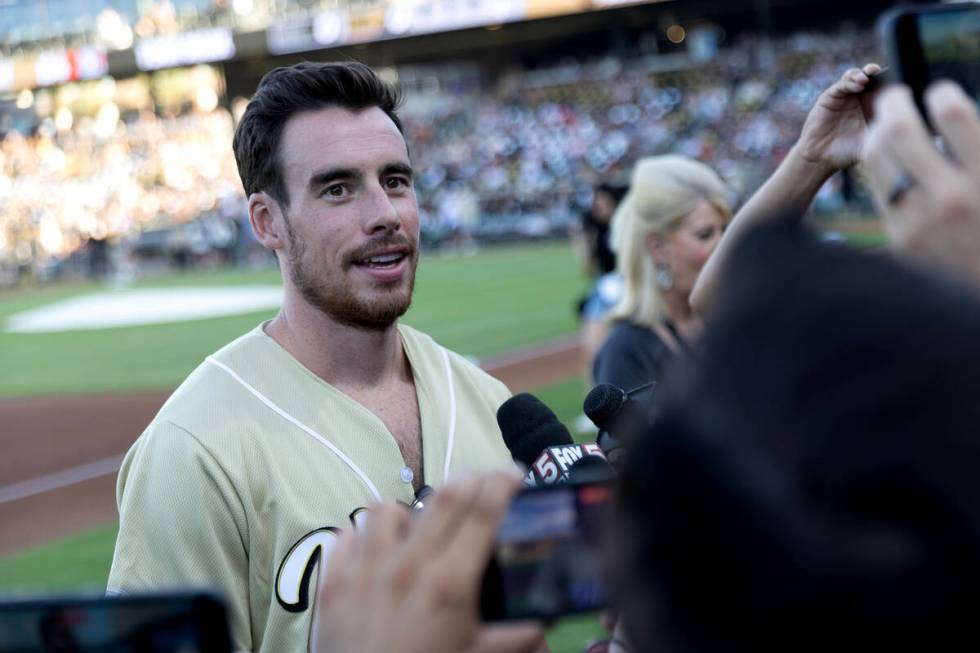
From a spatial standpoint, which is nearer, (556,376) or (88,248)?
(556,376)

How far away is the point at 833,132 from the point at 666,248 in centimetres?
258

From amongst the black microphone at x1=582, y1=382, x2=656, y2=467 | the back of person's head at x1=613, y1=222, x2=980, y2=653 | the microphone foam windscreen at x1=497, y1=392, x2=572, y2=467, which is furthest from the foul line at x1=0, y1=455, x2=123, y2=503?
the back of person's head at x1=613, y1=222, x2=980, y2=653

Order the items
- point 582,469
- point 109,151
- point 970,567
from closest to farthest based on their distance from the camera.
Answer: point 970,567 → point 582,469 → point 109,151

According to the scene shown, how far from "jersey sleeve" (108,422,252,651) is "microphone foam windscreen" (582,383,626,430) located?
826 millimetres

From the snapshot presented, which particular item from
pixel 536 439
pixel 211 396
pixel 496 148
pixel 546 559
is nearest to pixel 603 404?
pixel 536 439

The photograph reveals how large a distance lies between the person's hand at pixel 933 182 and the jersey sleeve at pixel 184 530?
1647mm

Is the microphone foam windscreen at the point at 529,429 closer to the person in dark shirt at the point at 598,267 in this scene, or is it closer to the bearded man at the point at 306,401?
the bearded man at the point at 306,401

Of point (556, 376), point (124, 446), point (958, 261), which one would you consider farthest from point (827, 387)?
point (556, 376)

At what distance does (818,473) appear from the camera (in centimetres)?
63

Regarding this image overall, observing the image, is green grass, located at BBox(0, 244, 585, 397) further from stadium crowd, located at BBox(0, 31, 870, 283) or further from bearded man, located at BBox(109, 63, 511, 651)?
bearded man, located at BBox(109, 63, 511, 651)

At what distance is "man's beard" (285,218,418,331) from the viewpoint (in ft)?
8.98

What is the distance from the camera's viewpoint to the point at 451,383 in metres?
2.85

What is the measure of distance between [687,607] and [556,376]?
11.1 meters

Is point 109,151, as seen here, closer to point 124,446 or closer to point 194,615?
point 124,446
